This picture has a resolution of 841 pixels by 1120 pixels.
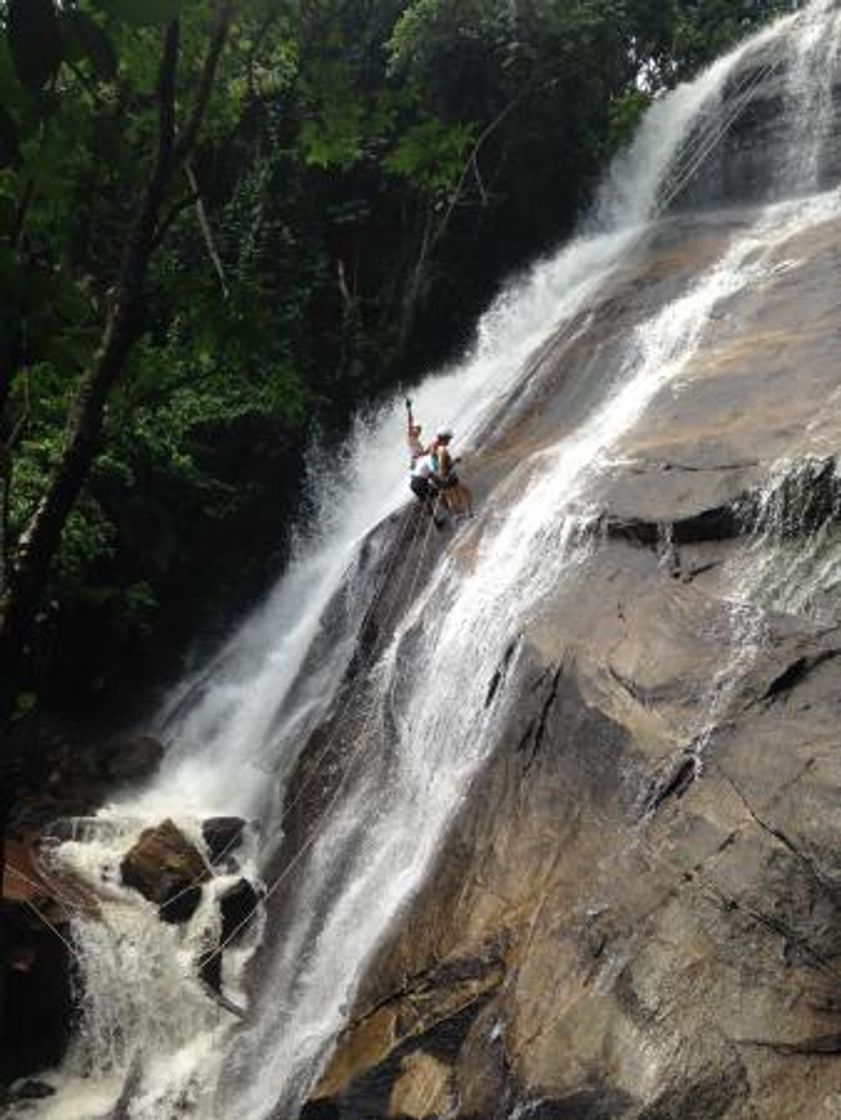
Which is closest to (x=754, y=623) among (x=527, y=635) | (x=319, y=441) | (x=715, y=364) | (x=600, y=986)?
(x=527, y=635)

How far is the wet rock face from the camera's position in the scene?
5.78m

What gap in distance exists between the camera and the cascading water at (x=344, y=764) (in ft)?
30.2

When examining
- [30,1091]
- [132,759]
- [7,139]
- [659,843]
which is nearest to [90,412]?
[7,139]

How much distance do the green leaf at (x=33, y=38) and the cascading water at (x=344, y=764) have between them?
23.8 ft

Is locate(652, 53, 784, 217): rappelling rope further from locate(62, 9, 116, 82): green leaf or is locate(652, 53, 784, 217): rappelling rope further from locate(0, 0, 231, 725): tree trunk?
locate(62, 9, 116, 82): green leaf

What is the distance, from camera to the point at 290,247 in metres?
22.4

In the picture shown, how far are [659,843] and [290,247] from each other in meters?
18.0

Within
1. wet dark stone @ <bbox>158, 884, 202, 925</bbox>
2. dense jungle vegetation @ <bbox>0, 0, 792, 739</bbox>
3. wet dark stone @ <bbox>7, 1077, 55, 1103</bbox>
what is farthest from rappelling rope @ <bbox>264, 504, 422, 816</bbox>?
wet dark stone @ <bbox>7, 1077, 55, 1103</bbox>

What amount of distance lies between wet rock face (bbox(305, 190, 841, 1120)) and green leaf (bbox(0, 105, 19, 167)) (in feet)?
16.9

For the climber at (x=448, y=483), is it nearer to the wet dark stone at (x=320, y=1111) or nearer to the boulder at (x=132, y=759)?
the boulder at (x=132, y=759)

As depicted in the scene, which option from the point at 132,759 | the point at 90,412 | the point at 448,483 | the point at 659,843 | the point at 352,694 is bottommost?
the point at 132,759

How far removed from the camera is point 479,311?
73.2 feet

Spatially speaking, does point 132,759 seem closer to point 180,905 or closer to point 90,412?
point 180,905

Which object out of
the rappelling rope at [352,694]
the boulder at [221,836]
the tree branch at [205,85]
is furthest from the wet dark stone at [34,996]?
the tree branch at [205,85]
